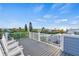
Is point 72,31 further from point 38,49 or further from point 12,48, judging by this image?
point 12,48

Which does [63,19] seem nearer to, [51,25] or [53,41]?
[51,25]

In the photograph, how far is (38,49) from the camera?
2.39 metres

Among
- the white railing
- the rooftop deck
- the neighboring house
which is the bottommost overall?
the rooftop deck

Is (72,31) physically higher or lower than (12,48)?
higher

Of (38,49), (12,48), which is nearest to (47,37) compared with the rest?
(38,49)

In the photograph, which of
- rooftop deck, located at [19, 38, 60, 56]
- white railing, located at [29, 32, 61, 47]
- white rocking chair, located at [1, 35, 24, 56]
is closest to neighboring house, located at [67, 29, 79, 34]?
white railing, located at [29, 32, 61, 47]

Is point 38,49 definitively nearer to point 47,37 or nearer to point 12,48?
point 47,37

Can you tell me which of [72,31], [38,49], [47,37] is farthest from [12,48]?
[72,31]

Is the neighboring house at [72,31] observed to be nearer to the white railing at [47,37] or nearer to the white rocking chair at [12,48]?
the white railing at [47,37]

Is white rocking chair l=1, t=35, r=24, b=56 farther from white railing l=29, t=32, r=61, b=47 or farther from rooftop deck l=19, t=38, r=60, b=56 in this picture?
white railing l=29, t=32, r=61, b=47

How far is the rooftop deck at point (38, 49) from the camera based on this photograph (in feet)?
7.80

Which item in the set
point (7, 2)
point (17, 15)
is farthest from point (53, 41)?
point (7, 2)

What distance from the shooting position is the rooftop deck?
2.38 m

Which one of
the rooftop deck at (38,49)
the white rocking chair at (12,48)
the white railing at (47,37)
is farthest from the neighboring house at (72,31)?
the white rocking chair at (12,48)
